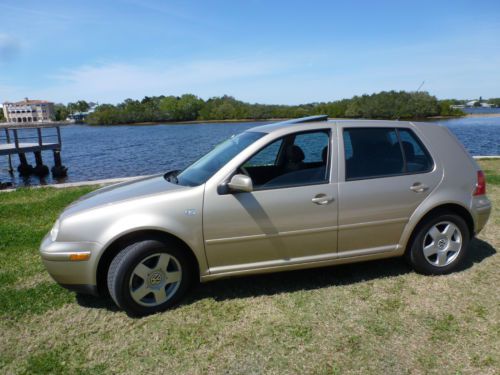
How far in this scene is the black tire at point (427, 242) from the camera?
398cm

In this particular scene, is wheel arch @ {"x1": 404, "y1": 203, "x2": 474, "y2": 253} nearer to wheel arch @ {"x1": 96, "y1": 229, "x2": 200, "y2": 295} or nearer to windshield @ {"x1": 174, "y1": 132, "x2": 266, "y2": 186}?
windshield @ {"x1": 174, "y1": 132, "x2": 266, "y2": 186}

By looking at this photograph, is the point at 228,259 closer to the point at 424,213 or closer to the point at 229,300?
the point at 229,300

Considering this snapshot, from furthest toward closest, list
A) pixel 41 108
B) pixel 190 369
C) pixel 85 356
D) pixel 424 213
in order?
pixel 41 108 → pixel 424 213 → pixel 85 356 → pixel 190 369

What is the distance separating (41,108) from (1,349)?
185251 millimetres

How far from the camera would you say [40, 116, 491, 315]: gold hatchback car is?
3.33 meters

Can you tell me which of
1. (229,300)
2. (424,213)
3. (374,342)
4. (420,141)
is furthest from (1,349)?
(420,141)

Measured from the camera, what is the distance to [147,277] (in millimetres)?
3389

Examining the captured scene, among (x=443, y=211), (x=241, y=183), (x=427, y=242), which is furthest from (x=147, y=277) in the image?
(x=443, y=211)

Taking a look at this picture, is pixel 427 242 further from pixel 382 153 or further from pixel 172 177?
pixel 172 177

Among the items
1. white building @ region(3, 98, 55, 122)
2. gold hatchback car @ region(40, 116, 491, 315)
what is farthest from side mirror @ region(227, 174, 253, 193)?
white building @ region(3, 98, 55, 122)

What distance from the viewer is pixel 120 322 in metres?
3.39

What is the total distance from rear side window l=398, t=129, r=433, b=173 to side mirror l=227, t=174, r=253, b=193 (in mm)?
1746

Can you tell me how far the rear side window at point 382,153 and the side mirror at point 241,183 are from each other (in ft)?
3.40

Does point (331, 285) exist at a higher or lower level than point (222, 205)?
lower
